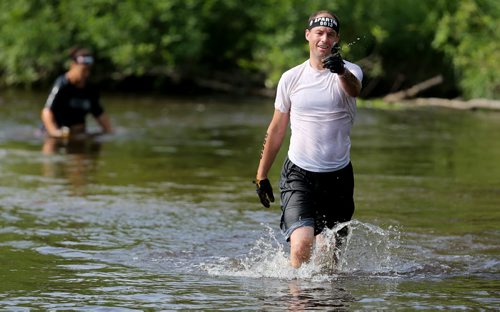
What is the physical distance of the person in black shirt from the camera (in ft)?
57.0

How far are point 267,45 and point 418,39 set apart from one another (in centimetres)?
362

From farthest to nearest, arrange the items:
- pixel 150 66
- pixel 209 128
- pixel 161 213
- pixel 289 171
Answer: pixel 150 66 → pixel 209 128 → pixel 161 213 → pixel 289 171

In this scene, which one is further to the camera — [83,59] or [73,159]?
[83,59]

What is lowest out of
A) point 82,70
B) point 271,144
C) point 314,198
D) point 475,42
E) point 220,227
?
point 220,227

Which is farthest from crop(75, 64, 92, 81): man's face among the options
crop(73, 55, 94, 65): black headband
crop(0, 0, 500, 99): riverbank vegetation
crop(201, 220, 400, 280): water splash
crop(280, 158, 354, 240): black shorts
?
crop(280, 158, 354, 240): black shorts

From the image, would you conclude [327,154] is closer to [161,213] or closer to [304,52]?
[161,213]

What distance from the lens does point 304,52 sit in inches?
1052

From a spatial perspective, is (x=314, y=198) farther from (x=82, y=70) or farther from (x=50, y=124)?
(x=50, y=124)

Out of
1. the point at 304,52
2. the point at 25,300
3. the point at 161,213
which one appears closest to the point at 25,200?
the point at 161,213

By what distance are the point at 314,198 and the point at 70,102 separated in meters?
10.2

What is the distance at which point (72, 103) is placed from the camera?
58.4ft

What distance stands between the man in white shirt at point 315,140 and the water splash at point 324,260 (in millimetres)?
167

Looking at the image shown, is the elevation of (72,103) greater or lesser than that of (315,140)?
lesser

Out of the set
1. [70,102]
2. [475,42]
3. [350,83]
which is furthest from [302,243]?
[475,42]
